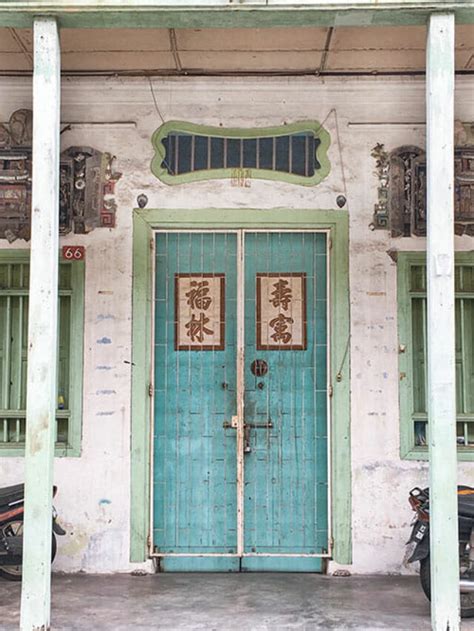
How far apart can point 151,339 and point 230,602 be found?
193cm

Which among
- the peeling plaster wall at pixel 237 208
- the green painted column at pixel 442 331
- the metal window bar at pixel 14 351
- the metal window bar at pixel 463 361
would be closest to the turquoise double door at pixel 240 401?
the peeling plaster wall at pixel 237 208

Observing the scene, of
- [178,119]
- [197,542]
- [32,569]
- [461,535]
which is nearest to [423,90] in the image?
[178,119]

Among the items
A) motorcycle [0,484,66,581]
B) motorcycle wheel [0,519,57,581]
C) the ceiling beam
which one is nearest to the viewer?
the ceiling beam

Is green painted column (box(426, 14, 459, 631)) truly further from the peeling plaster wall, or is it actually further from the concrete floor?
the peeling plaster wall

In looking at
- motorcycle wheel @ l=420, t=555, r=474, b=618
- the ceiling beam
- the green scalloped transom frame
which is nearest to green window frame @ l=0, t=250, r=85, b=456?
the green scalloped transom frame

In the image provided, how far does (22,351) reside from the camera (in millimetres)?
6172

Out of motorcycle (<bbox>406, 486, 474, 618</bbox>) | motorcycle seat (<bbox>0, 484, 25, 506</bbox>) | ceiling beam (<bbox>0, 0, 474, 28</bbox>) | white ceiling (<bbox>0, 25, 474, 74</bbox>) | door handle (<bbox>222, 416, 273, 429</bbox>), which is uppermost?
white ceiling (<bbox>0, 25, 474, 74</bbox>)

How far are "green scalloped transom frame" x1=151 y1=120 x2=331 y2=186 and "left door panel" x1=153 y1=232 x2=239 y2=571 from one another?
429mm

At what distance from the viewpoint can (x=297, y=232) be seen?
618cm

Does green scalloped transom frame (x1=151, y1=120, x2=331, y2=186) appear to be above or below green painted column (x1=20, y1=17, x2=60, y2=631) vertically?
above

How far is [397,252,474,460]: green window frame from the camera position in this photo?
6.04 meters

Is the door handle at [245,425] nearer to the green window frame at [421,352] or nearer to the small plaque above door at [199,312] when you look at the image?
the small plaque above door at [199,312]

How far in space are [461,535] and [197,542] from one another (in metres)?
1.90

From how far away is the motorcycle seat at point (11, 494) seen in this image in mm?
5621
